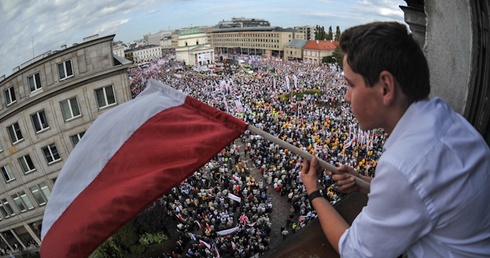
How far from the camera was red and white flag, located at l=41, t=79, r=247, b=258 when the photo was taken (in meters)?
2.99

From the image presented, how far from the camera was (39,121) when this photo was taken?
58.9 feet

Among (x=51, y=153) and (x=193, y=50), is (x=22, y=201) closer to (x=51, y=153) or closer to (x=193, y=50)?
(x=51, y=153)

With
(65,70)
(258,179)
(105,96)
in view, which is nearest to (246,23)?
(258,179)

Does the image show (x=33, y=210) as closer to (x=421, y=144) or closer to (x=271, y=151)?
(x=271, y=151)

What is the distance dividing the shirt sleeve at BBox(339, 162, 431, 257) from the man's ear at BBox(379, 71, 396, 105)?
1.15ft

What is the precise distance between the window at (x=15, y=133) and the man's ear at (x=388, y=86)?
72.8 ft

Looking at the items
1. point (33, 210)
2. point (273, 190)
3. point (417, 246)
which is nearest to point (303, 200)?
point (273, 190)

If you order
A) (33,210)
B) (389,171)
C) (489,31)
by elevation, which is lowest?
(33,210)

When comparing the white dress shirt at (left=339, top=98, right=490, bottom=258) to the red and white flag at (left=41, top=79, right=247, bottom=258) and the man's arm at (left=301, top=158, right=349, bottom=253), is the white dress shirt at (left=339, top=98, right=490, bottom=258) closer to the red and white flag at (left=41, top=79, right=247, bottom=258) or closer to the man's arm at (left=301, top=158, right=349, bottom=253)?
the man's arm at (left=301, top=158, right=349, bottom=253)

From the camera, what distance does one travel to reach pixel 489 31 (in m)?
2.61

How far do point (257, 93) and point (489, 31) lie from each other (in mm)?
39635

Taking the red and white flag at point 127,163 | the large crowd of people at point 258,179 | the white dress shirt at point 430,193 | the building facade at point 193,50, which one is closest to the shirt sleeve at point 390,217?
the white dress shirt at point 430,193

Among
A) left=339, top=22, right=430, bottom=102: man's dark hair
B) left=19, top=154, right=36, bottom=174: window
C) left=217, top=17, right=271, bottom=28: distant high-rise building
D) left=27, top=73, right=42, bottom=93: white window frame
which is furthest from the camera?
left=217, top=17, right=271, bottom=28: distant high-rise building

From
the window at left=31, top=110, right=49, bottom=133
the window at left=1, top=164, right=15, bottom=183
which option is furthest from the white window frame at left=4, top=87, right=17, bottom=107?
the window at left=1, top=164, right=15, bottom=183
